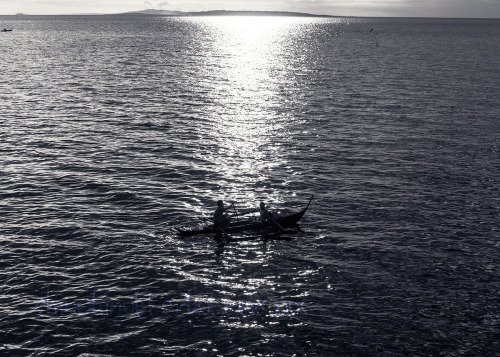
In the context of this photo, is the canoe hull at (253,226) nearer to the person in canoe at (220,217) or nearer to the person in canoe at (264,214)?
the person in canoe at (264,214)

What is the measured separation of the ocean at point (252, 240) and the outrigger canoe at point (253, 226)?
2.29 feet

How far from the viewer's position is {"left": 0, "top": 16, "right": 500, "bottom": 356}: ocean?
24953 mm

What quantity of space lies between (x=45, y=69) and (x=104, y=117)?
56532 mm

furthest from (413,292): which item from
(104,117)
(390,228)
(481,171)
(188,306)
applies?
(104,117)

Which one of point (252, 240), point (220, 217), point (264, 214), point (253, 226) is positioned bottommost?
point (252, 240)

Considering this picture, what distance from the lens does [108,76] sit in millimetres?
110250

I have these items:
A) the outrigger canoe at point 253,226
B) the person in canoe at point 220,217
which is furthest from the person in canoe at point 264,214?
the person in canoe at point 220,217

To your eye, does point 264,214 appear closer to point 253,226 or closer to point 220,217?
point 253,226

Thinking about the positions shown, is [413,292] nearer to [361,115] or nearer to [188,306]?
[188,306]

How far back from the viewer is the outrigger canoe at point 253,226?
35.6m

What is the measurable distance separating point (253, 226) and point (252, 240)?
4.25 feet

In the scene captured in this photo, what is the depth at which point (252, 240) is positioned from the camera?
35469mm

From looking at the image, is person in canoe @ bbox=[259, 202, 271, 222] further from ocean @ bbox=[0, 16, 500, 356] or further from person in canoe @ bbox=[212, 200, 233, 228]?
person in canoe @ bbox=[212, 200, 233, 228]

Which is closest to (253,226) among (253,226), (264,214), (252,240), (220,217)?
(253,226)
